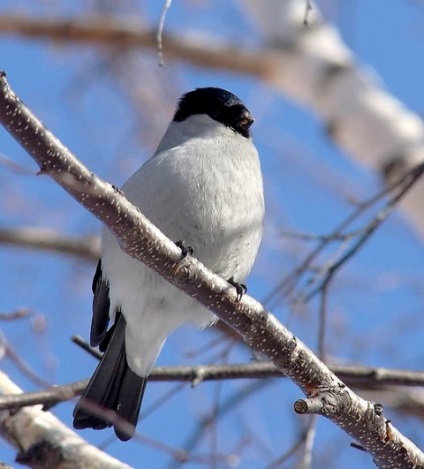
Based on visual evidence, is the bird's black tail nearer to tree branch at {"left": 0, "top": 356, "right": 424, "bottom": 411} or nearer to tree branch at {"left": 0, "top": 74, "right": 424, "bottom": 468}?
tree branch at {"left": 0, "top": 356, "right": 424, "bottom": 411}

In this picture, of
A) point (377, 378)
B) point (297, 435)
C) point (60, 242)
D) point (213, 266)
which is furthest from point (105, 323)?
point (60, 242)

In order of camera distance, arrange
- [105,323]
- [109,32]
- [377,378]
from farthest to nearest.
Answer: [109,32]
[105,323]
[377,378]

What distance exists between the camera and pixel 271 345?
212cm

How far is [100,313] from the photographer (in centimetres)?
298

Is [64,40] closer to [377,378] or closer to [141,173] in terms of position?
[141,173]

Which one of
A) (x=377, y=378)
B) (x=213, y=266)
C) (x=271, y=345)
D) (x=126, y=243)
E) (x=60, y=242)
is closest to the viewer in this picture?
(x=126, y=243)

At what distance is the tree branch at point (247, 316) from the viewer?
1.86 m

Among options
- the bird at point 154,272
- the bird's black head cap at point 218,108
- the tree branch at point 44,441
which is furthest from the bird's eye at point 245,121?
the tree branch at point 44,441

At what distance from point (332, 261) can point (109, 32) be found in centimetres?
315

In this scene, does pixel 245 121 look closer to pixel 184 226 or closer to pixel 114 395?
pixel 184 226

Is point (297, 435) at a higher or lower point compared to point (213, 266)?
lower

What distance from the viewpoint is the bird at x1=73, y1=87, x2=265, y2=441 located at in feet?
8.87

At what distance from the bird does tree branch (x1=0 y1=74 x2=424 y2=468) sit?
0.62m

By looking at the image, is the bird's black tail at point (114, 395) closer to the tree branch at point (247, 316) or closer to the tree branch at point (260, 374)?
the tree branch at point (260, 374)
